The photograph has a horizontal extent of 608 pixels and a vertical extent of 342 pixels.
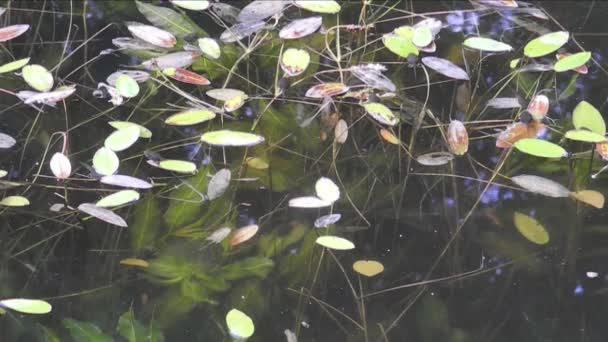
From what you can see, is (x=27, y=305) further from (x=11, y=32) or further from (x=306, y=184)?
(x=11, y=32)

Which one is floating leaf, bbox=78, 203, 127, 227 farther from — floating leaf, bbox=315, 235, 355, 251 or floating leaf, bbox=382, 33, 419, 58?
floating leaf, bbox=382, 33, 419, 58

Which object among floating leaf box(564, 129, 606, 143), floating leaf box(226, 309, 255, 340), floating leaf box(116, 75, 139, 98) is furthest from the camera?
floating leaf box(116, 75, 139, 98)

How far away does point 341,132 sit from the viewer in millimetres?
1122

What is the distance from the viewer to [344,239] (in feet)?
3.12

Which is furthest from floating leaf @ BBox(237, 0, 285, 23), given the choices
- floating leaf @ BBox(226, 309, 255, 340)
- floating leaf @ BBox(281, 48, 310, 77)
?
floating leaf @ BBox(226, 309, 255, 340)

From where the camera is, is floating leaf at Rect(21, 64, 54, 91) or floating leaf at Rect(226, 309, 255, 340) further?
floating leaf at Rect(21, 64, 54, 91)

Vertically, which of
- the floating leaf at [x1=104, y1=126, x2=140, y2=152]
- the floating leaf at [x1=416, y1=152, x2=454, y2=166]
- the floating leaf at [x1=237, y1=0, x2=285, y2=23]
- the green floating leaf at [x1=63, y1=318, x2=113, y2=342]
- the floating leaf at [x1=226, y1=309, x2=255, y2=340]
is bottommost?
the green floating leaf at [x1=63, y1=318, x2=113, y2=342]

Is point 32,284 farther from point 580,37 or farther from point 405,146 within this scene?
point 580,37

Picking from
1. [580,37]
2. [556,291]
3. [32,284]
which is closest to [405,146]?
[556,291]

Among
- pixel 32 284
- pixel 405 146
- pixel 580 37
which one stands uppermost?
pixel 580 37

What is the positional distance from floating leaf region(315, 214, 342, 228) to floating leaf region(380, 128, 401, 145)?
0.19m

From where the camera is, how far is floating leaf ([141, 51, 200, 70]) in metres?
1.21

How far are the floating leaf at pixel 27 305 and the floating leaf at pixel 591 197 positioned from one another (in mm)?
779

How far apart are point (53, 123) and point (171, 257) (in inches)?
15.4
